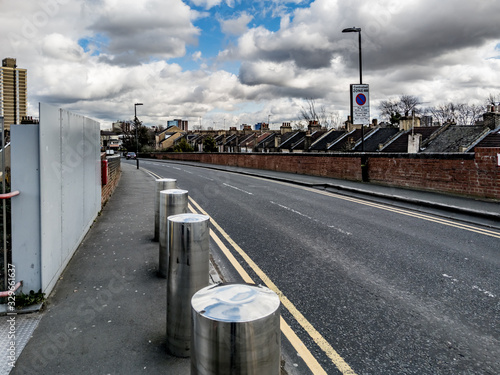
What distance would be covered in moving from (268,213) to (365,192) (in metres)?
5.54

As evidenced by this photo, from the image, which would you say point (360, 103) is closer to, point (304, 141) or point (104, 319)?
point (104, 319)

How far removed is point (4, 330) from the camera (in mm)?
3531

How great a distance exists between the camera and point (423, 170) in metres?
14.0

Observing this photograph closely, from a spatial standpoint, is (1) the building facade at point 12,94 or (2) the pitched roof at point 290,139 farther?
(2) the pitched roof at point 290,139

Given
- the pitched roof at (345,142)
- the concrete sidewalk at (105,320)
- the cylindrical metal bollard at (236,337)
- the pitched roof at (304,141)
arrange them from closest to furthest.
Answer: the cylindrical metal bollard at (236,337)
the concrete sidewalk at (105,320)
the pitched roof at (345,142)
the pitched roof at (304,141)

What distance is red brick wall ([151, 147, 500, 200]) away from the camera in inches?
453

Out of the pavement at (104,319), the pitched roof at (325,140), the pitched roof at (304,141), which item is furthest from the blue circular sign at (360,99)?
the pitched roof at (304,141)

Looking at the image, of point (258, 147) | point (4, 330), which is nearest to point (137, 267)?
point (4, 330)

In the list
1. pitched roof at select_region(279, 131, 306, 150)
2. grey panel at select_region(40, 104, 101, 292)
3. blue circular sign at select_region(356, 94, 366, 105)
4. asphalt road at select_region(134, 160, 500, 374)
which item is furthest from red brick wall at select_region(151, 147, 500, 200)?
pitched roof at select_region(279, 131, 306, 150)

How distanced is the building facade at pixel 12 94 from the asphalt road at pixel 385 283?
11.3ft

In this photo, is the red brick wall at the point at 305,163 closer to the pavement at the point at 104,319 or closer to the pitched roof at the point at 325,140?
the pavement at the point at 104,319

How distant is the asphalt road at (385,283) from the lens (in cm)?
331

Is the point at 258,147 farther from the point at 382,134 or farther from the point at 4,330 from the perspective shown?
the point at 4,330

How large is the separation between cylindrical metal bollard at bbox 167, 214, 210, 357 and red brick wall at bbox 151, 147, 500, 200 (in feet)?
36.9
